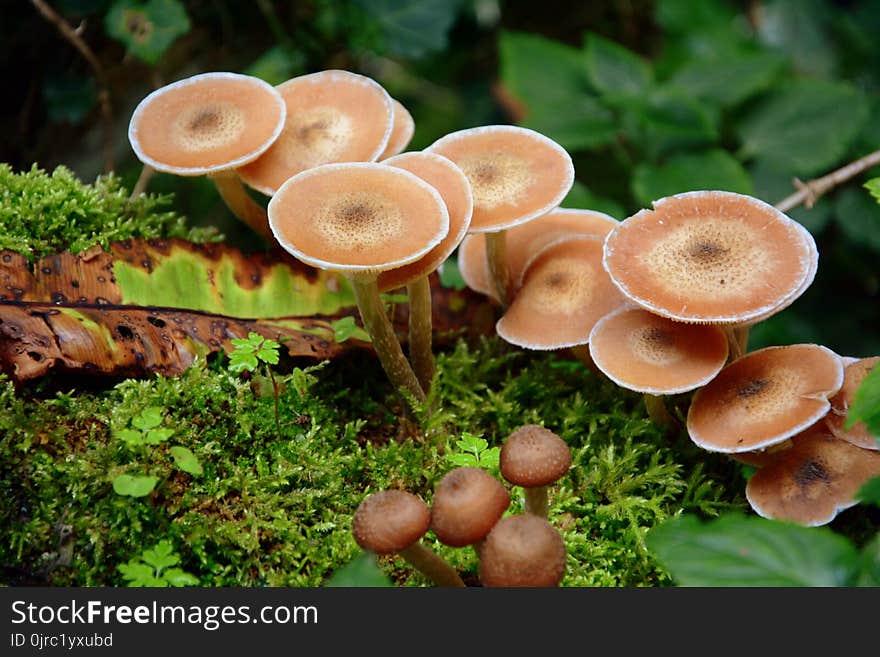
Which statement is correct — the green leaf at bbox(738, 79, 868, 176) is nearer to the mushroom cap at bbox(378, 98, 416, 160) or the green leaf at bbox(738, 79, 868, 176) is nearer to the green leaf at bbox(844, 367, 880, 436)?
the mushroom cap at bbox(378, 98, 416, 160)

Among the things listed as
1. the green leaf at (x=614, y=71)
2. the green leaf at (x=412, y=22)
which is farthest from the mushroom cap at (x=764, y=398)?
the green leaf at (x=412, y=22)

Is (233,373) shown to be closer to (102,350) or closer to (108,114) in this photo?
(102,350)

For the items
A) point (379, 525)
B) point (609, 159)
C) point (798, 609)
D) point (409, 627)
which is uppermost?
point (379, 525)

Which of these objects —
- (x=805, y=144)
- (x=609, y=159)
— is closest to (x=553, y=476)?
(x=805, y=144)

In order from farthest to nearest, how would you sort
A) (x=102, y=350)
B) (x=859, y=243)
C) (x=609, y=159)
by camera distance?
(x=609, y=159) < (x=859, y=243) < (x=102, y=350)

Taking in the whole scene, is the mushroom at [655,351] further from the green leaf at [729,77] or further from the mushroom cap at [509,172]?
the green leaf at [729,77]

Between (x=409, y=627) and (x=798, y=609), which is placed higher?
(x=409, y=627)

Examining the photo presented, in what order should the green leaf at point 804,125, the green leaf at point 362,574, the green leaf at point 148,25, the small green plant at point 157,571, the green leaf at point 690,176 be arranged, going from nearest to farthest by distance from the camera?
1. the green leaf at point 362,574
2. the small green plant at point 157,571
3. the green leaf at point 148,25
4. the green leaf at point 690,176
5. the green leaf at point 804,125
